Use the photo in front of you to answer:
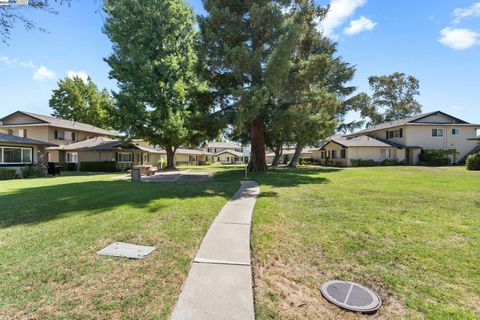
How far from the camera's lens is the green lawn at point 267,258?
11.2 ft

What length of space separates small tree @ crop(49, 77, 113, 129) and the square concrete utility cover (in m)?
50.4

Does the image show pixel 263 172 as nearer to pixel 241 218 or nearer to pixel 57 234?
pixel 241 218

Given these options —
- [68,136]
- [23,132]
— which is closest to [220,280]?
[68,136]

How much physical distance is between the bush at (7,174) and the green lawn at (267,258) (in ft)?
53.8

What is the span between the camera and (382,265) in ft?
15.2

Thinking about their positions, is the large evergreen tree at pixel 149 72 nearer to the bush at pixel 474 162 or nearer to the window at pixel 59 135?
the window at pixel 59 135

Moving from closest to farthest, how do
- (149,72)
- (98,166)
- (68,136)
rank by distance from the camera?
(149,72) → (98,166) → (68,136)

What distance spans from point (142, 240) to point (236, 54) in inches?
576

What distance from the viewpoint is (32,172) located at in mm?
24297

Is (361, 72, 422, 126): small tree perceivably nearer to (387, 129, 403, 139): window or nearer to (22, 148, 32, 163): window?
(387, 129, 403, 139): window

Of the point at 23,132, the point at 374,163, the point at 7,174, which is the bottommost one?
the point at 7,174

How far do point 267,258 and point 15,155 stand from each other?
27432 mm

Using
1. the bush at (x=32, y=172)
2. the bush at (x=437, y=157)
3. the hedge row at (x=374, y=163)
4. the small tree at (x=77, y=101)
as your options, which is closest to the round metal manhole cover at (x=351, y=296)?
the bush at (x=32, y=172)

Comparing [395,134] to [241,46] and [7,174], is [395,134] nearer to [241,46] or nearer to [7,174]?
[241,46]
